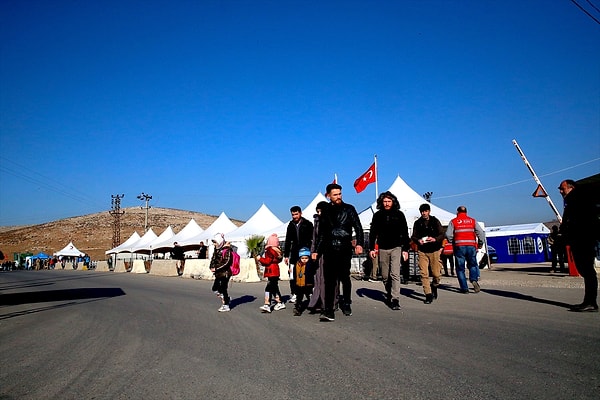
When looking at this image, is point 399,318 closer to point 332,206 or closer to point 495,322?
point 495,322

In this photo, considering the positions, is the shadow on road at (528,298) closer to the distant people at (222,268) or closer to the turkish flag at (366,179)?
the distant people at (222,268)

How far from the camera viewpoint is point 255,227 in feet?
98.3

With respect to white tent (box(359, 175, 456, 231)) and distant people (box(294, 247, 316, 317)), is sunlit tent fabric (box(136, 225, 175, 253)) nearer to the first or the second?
white tent (box(359, 175, 456, 231))

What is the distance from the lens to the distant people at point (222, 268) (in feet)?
26.6

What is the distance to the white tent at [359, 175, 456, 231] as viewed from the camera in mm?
22359

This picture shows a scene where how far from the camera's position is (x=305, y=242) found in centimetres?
791

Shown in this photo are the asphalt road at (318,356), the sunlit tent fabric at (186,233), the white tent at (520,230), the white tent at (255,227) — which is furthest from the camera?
the sunlit tent fabric at (186,233)

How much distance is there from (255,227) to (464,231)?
69.6ft

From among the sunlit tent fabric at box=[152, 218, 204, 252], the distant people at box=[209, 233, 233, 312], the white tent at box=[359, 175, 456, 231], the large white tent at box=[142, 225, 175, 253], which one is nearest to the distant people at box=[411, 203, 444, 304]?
the distant people at box=[209, 233, 233, 312]

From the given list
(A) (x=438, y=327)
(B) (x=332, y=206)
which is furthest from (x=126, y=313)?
(A) (x=438, y=327)

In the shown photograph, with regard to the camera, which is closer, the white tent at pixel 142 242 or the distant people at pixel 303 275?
the distant people at pixel 303 275

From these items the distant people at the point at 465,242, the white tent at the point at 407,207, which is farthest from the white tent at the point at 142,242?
the distant people at the point at 465,242

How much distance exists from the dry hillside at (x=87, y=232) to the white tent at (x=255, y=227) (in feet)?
228

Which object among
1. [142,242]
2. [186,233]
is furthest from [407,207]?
[142,242]
